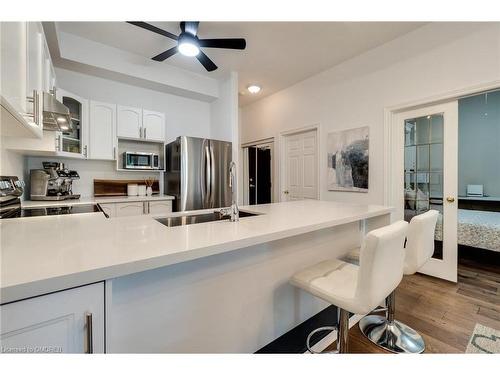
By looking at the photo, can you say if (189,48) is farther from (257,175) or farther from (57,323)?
(257,175)

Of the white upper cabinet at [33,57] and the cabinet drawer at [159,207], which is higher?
the white upper cabinet at [33,57]

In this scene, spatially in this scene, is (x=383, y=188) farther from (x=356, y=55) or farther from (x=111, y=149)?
(x=111, y=149)

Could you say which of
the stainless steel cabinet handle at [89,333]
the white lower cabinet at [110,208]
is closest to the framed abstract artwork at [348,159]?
the white lower cabinet at [110,208]

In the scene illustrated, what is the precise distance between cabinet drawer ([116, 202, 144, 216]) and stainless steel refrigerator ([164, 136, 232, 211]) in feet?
1.55

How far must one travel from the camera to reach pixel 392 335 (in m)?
1.63

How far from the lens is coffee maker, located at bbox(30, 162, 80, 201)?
2535mm

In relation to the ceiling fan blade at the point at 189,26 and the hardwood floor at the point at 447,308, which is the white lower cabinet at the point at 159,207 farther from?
the hardwood floor at the point at 447,308

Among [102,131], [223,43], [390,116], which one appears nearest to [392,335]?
[390,116]

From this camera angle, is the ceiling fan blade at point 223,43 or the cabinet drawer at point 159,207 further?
the cabinet drawer at point 159,207

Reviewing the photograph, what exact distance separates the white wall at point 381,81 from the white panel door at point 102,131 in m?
2.78

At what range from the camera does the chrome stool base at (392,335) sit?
1.54 m

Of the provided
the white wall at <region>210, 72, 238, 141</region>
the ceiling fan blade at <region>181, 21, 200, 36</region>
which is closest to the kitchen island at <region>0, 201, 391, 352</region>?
the ceiling fan blade at <region>181, 21, 200, 36</region>

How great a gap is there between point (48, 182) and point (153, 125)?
4.78 ft

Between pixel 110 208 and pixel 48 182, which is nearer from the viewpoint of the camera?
pixel 48 182
